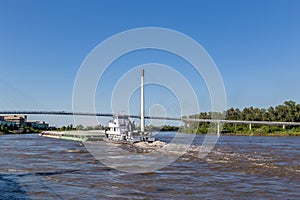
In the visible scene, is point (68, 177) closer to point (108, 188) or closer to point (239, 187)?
point (108, 188)

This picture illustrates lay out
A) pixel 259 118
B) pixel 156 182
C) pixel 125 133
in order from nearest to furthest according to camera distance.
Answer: pixel 156 182, pixel 125 133, pixel 259 118

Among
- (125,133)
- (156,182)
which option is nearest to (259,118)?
(125,133)

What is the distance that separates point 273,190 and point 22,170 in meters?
11.5

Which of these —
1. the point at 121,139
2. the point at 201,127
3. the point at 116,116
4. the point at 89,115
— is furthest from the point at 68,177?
the point at 201,127

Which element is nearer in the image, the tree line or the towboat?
the towboat

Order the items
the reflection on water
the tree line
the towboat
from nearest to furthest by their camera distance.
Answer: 1. the reflection on water
2. the towboat
3. the tree line

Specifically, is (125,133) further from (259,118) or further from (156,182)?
(259,118)

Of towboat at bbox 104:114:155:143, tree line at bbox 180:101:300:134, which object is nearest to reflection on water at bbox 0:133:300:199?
towboat at bbox 104:114:155:143

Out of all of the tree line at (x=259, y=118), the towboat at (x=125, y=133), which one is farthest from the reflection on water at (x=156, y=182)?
the tree line at (x=259, y=118)

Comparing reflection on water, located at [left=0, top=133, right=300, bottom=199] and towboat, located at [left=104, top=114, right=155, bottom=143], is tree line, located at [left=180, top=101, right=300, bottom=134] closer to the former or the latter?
towboat, located at [left=104, top=114, right=155, bottom=143]

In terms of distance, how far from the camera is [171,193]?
10.7 meters

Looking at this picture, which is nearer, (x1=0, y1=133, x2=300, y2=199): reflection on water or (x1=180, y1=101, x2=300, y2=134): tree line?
(x1=0, y1=133, x2=300, y2=199): reflection on water

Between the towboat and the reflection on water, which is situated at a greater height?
the towboat

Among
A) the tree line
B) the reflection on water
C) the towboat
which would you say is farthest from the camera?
the tree line
